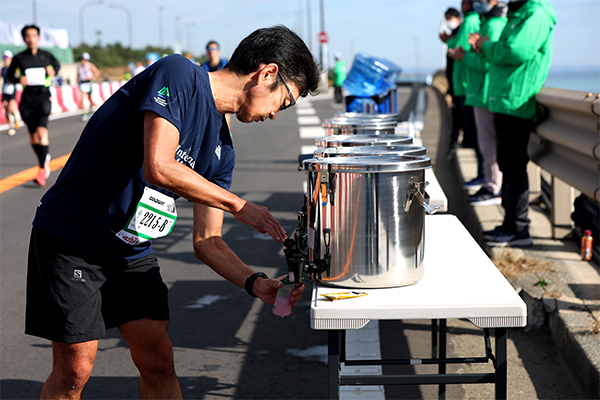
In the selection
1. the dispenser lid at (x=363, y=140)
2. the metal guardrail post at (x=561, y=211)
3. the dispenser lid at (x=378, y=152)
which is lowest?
the metal guardrail post at (x=561, y=211)

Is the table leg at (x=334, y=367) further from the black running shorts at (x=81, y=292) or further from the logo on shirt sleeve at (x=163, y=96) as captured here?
the logo on shirt sleeve at (x=163, y=96)

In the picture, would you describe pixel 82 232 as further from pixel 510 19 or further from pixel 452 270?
pixel 510 19

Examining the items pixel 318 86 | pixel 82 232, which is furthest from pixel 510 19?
pixel 82 232

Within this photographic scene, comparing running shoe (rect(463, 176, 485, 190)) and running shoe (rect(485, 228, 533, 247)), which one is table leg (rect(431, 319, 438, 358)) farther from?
running shoe (rect(463, 176, 485, 190))

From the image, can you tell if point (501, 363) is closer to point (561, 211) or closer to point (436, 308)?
point (436, 308)

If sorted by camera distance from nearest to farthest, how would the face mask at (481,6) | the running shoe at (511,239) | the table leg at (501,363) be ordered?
the table leg at (501,363) < the running shoe at (511,239) < the face mask at (481,6)

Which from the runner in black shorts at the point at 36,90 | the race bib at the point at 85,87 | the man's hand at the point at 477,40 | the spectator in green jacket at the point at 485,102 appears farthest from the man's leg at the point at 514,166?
the race bib at the point at 85,87

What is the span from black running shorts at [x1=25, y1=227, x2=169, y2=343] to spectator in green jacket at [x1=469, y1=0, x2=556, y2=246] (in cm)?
319

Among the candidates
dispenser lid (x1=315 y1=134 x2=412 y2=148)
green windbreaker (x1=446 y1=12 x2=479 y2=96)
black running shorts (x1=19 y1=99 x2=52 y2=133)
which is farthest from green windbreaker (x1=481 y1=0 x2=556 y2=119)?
black running shorts (x1=19 y1=99 x2=52 y2=133)

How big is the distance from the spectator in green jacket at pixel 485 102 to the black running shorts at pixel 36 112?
6.20m

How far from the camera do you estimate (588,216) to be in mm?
4918

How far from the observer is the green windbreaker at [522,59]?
503 cm

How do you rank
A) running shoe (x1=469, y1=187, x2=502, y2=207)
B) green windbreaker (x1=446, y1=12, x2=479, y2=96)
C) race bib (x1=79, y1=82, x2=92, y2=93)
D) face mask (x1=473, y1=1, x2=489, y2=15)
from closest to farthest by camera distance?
1. running shoe (x1=469, y1=187, x2=502, y2=207)
2. face mask (x1=473, y1=1, x2=489, y2=15)
3. green windbreaker (x1=446, y1=12, x2=479, y2=96)
4. race bib (x1=79, y1=82, x2=92, y2=93)

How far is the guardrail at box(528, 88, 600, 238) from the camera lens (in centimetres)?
421
